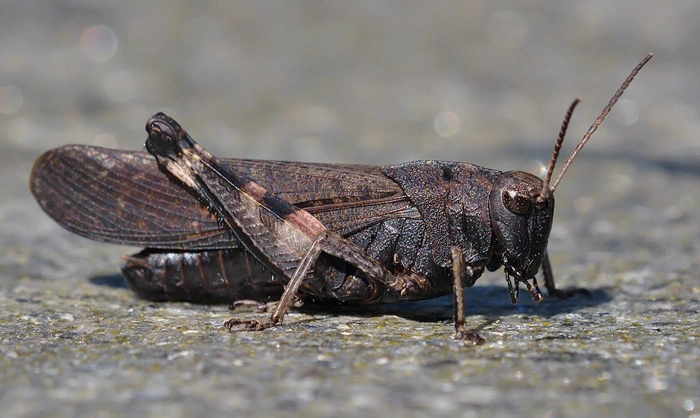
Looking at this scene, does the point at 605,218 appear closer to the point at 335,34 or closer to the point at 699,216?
the point at 699,216

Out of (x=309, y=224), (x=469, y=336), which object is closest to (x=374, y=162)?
(x=309, y=224)

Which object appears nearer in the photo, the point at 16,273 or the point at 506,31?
the point at 16,273

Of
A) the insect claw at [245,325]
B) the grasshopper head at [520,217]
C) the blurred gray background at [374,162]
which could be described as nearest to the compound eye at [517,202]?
the grasshopper head at [520,217]

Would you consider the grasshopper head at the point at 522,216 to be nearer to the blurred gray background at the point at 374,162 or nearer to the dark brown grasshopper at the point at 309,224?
the dark brown grasshopper at the point at 309,224

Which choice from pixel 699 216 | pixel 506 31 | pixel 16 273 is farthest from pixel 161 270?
pixel 506 31

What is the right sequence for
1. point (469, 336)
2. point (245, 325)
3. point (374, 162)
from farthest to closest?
point (374, 162) → point (245, 325) → point (469, 336)

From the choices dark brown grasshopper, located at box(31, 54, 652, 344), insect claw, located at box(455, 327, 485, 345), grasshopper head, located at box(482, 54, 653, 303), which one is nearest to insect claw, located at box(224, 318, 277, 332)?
dark brown grasshopper, located at box(31, 54, 652, 344)

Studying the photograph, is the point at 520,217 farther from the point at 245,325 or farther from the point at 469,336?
the point at 245,325
